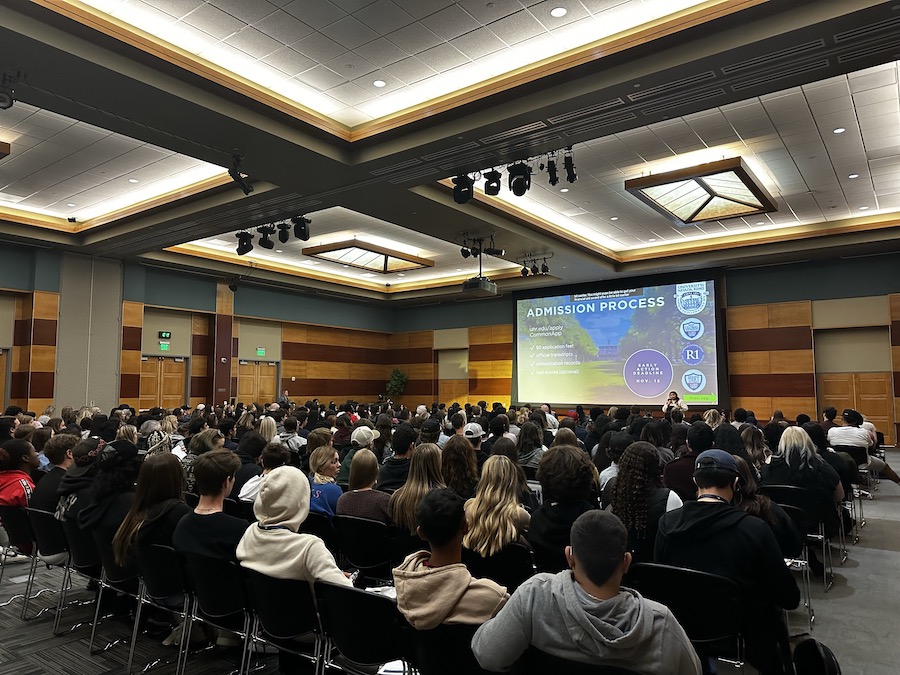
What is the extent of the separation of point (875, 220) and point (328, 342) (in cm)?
1448

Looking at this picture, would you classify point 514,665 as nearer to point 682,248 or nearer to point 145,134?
point 145,134

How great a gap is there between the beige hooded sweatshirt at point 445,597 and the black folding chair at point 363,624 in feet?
0.60

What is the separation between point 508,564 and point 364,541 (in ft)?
3.62

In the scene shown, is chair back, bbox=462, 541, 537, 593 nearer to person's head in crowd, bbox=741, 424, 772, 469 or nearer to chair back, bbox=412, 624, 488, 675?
chair back, bbox=412, 624, 488, 675

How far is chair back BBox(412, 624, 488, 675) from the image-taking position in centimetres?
193

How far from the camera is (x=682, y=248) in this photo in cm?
1323

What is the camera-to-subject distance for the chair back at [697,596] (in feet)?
7.97

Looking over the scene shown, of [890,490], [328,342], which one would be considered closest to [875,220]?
[890,490]

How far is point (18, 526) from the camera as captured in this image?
4.20 meters

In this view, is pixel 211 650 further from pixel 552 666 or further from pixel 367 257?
pixel 367 257

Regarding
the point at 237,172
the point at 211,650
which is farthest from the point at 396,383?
the point at 211,650

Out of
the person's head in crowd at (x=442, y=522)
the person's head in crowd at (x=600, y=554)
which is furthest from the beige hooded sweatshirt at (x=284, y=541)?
the person's head in crowd at (x=600, y=554)

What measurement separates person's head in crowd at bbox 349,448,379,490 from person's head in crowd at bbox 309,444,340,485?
1.23ft

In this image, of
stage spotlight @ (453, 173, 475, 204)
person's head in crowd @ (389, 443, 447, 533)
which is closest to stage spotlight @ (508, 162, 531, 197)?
stage spotlight @ (453, 173, 475, 204)
